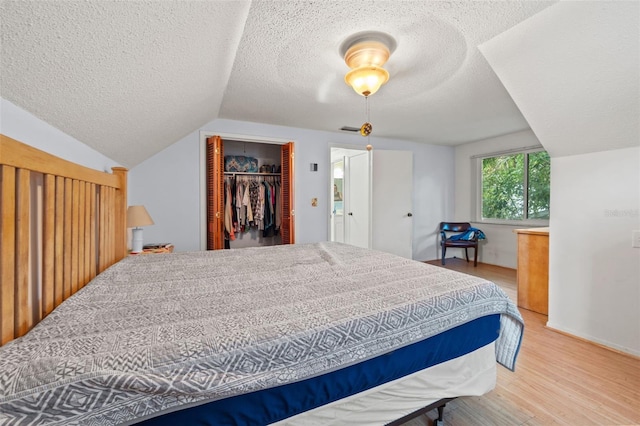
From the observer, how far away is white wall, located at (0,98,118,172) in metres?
0.96

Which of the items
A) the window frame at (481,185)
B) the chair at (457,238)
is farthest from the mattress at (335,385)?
the window frame at (481,185)

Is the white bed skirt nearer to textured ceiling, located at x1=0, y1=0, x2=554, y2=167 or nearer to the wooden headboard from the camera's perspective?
the wooden headboard

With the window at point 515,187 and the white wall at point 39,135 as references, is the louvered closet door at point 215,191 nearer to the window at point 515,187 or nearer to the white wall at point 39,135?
the white wall at point 39,135

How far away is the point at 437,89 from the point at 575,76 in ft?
3.39

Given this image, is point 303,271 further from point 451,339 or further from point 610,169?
point 610,169

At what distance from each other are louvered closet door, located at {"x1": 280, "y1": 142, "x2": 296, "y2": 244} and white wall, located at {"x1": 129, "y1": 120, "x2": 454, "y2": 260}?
0.54 ft

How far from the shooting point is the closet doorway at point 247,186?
3223mm

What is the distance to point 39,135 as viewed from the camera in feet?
3.86

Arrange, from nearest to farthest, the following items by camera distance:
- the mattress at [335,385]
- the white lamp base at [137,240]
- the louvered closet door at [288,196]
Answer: the mattress at [335,385] → the white lamp base at [137,240] → the louvered closet door at [288,196]

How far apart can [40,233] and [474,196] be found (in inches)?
216

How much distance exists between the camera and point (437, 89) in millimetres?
2570

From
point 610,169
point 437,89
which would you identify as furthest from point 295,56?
point 610,169

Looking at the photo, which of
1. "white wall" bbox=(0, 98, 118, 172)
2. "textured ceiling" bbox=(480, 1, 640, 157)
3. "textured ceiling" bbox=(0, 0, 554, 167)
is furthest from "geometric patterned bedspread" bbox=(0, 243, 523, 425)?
"textured ceiling" bbox=(480, 1, 640, 157)

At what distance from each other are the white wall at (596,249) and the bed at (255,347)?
1317 mm
